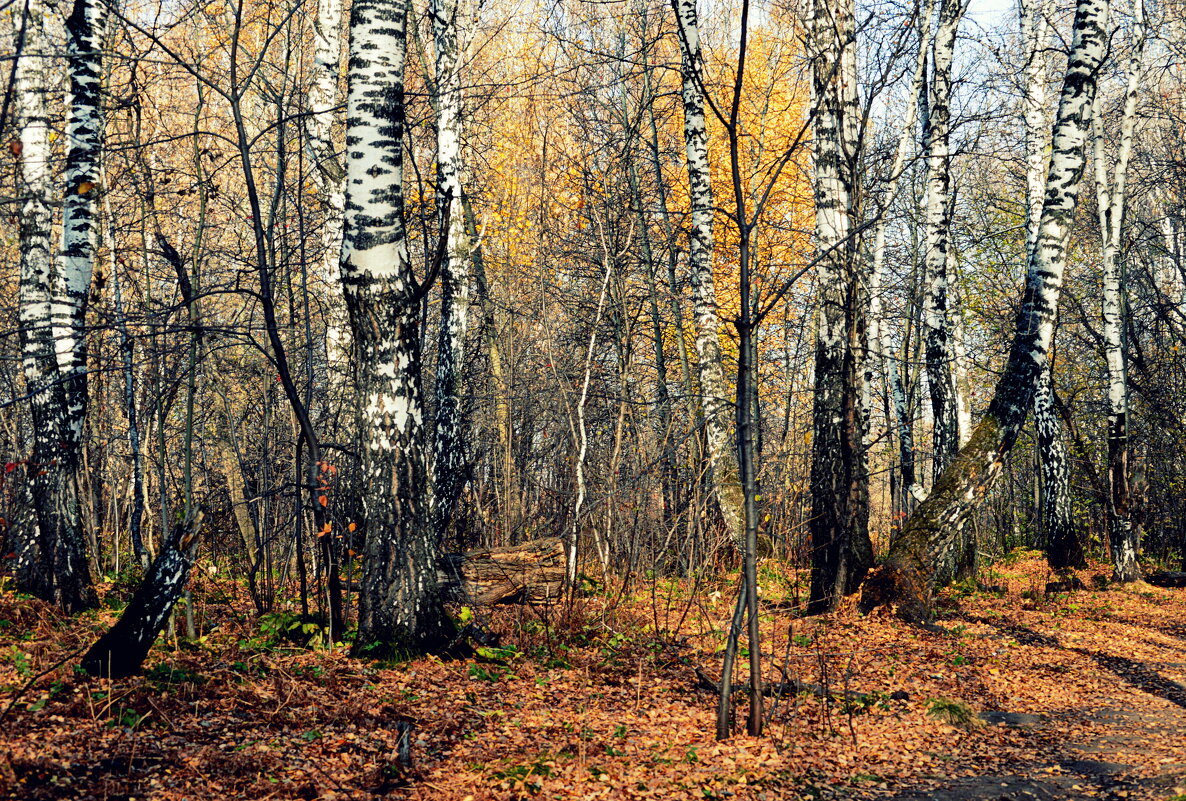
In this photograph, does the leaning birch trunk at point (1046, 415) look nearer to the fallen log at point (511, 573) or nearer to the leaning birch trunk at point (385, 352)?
the fallen log at point (511, 573)

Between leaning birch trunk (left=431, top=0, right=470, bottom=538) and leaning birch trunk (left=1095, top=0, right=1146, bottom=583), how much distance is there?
9946mm

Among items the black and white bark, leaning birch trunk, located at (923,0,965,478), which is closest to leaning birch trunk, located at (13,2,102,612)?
the black and white bark

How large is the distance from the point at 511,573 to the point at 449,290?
3.99 metres

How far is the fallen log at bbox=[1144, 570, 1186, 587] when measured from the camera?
12.2 meters

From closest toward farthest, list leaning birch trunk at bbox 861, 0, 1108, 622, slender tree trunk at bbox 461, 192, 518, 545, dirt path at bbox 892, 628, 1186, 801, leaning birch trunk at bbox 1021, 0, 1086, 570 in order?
dirt path at bbox 892, 628, 1186, 801 → leaning birch trunk at bbox 861, 0, 1108, 622 → slender tree trunk at bbox 461, 192, 518, 545 → leaning birch trunk at bbox 1021, 0, 1086, 570

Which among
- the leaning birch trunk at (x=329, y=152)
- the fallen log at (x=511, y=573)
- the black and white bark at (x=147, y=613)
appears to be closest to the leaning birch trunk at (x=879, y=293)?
the fallen log at (x=511, y=573)

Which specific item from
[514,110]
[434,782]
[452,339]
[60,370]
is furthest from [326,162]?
[514,110]

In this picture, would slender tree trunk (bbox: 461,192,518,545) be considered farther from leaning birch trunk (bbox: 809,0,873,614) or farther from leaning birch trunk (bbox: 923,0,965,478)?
leaning birch trunk (bbox: 923,0,965,478)

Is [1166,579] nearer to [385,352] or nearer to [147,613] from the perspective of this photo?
[385,352]

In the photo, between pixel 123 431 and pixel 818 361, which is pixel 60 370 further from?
pixel 818 361

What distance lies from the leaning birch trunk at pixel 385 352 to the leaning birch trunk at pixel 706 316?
4.77 meters

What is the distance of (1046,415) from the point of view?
14016 mm

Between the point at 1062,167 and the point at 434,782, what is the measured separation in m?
8.91

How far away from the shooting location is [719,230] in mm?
17969
